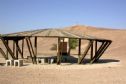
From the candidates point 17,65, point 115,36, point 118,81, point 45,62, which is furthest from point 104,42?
point 115,36

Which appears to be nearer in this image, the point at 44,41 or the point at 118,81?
the point at 118,81

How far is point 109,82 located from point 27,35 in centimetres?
1111

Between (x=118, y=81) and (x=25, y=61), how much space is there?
41.4 ft

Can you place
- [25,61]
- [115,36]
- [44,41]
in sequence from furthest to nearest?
[44,41] < [115,36] < [25,61]

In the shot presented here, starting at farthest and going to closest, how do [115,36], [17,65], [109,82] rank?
[115,36]
[17,65]
[109,82]

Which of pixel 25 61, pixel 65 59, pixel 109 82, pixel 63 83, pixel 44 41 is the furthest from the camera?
pixel 44 41

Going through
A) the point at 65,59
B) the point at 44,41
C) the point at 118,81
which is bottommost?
the point at 44,41

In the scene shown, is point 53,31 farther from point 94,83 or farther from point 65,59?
point 94,83

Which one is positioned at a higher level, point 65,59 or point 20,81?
point 20,81

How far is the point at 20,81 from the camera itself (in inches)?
629

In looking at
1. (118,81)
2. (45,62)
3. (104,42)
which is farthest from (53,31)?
(118,81)

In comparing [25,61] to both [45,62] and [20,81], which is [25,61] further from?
[20,81]

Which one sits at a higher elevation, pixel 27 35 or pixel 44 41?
pixel 27 35

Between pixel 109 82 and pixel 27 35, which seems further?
pixel 27 35
